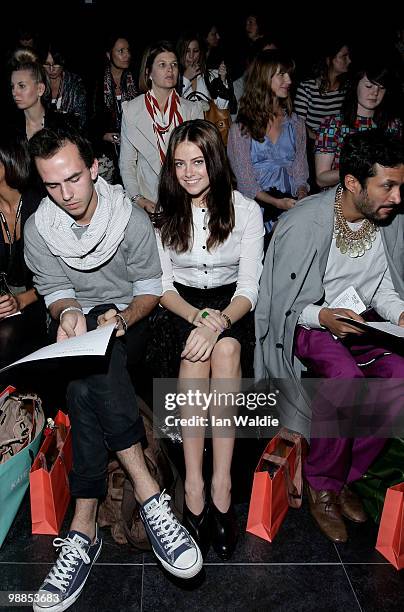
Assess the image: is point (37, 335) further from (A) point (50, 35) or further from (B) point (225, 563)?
(A) point (50, 35)

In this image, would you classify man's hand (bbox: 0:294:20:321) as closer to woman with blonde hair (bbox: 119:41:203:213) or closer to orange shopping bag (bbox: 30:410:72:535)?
orange shopping bag (bbox: 30:410:72:535)

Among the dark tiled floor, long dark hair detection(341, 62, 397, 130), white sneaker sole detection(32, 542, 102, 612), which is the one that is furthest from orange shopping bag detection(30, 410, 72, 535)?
long dark hair detection(341, 62, 397, 130)

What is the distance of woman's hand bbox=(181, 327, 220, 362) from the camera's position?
6.82 feet

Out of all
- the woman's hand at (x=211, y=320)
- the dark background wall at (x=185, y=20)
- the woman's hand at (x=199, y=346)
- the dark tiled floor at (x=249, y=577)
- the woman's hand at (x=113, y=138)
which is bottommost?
the dark tiled floor at (x=249, y=577)

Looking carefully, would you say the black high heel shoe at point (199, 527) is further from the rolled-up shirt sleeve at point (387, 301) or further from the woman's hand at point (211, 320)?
the rolled-up shirt sleeve at point (387, 301)

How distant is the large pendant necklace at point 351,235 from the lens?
90.9 inches

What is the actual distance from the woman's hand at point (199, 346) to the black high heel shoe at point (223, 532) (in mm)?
528

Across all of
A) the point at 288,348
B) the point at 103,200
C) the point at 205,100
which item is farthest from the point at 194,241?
the point at 205,100

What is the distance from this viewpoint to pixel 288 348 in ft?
7.68

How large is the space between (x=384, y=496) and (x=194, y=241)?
1.20m

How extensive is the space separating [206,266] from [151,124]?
134 centimetres

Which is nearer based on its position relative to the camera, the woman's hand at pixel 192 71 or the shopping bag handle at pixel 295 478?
the shopping bag handle at pixel 295 478

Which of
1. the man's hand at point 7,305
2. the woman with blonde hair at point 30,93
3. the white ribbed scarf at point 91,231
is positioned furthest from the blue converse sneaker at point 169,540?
the woman with blonde hair at point 30,93

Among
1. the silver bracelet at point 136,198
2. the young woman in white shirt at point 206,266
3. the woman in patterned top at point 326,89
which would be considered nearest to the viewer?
the young woman in white shirt at point 206,266
